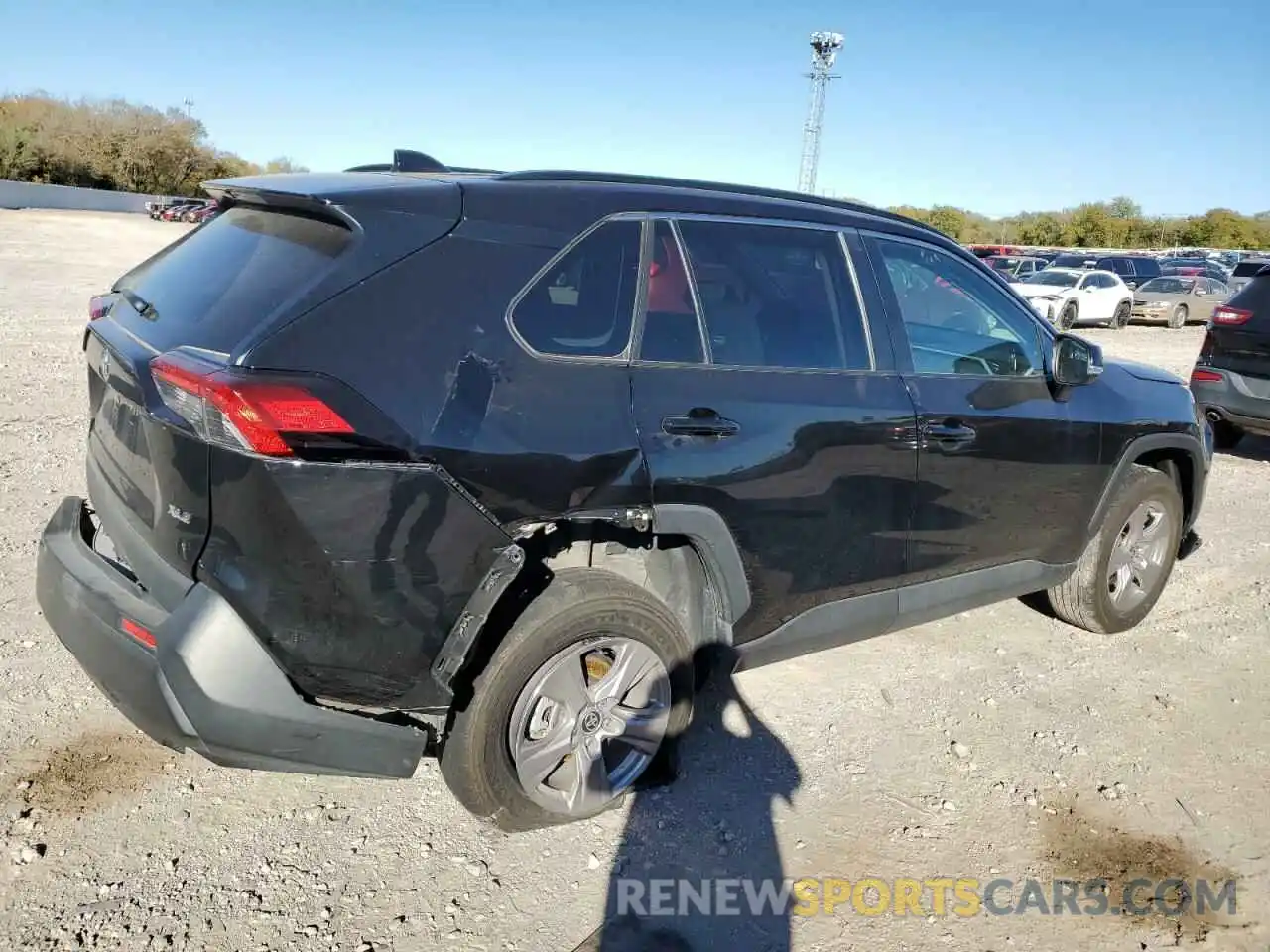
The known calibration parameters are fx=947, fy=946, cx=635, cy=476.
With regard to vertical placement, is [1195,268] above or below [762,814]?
above

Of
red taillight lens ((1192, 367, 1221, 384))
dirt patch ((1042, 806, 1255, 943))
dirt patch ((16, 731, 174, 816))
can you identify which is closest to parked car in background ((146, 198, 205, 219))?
red taillight lens ((1192, 367, 1221, 384))

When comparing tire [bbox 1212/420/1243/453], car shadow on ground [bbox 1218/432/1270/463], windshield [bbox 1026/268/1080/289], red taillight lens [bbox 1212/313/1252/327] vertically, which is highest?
windshield [bbox 1026/268/1080/289]

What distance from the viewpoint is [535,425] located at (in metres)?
2.55

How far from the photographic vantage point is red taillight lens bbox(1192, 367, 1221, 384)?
313 inches

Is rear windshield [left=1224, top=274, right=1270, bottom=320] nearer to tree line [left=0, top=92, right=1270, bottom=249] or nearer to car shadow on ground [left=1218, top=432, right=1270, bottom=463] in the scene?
car shadow on ground [left=1218, top=432, right=1270, bottom=463]

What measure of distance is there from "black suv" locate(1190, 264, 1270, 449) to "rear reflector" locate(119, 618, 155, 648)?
8238 millimetres

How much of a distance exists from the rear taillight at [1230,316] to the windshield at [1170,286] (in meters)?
18.5

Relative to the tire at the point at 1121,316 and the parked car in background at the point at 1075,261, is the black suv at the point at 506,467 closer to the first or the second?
the tire at the point at 1121,316

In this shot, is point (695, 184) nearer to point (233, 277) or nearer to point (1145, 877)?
point (233, 277)

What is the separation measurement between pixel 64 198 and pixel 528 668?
70.6 meters

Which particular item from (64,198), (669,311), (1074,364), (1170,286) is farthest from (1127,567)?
(64,198)

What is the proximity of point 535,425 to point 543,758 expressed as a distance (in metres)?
1.02

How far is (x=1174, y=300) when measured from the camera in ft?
78.5

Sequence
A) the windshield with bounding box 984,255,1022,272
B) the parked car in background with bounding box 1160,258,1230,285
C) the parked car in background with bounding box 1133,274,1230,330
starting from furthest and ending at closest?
the parked car in background with bounding box 1160,258,1230,285 < the windshield with bounding box 984,255,1022,272 < the parked car in background with bounding box 1133,274,1230,330
